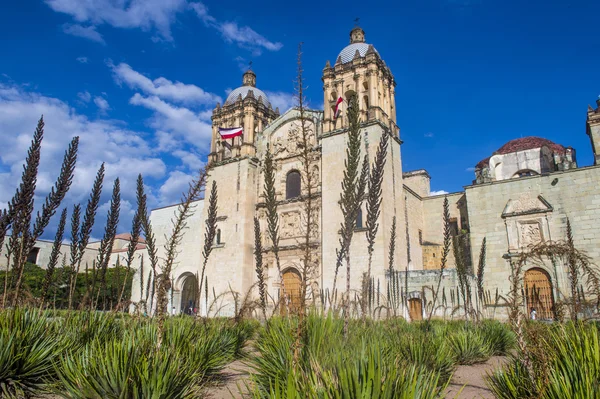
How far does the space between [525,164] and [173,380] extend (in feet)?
72.7

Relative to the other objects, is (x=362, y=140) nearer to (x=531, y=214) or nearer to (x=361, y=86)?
(x=361, y=86)

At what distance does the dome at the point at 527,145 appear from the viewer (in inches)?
853

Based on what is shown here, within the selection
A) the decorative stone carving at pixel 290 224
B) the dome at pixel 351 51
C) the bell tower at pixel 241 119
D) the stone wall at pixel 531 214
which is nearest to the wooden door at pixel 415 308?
the stone wall at pixel 531 214

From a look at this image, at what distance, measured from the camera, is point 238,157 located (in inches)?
915

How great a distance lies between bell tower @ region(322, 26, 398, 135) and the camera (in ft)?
67.1

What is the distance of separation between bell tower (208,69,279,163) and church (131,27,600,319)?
0.29ft

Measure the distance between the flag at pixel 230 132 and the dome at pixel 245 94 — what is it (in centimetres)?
287

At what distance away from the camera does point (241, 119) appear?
984 inches

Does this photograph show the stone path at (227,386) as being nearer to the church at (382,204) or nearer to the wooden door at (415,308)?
the church at (382,204)

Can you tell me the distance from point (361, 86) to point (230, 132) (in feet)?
26.9

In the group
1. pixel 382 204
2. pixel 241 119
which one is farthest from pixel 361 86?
pixel 241 119

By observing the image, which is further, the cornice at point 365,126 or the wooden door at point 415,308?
the cornice at point 365,126

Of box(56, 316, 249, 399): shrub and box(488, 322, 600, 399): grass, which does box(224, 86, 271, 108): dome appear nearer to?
box(56, 316, 249, 399): shrub

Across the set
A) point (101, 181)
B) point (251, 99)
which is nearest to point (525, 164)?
point (251, 99)
